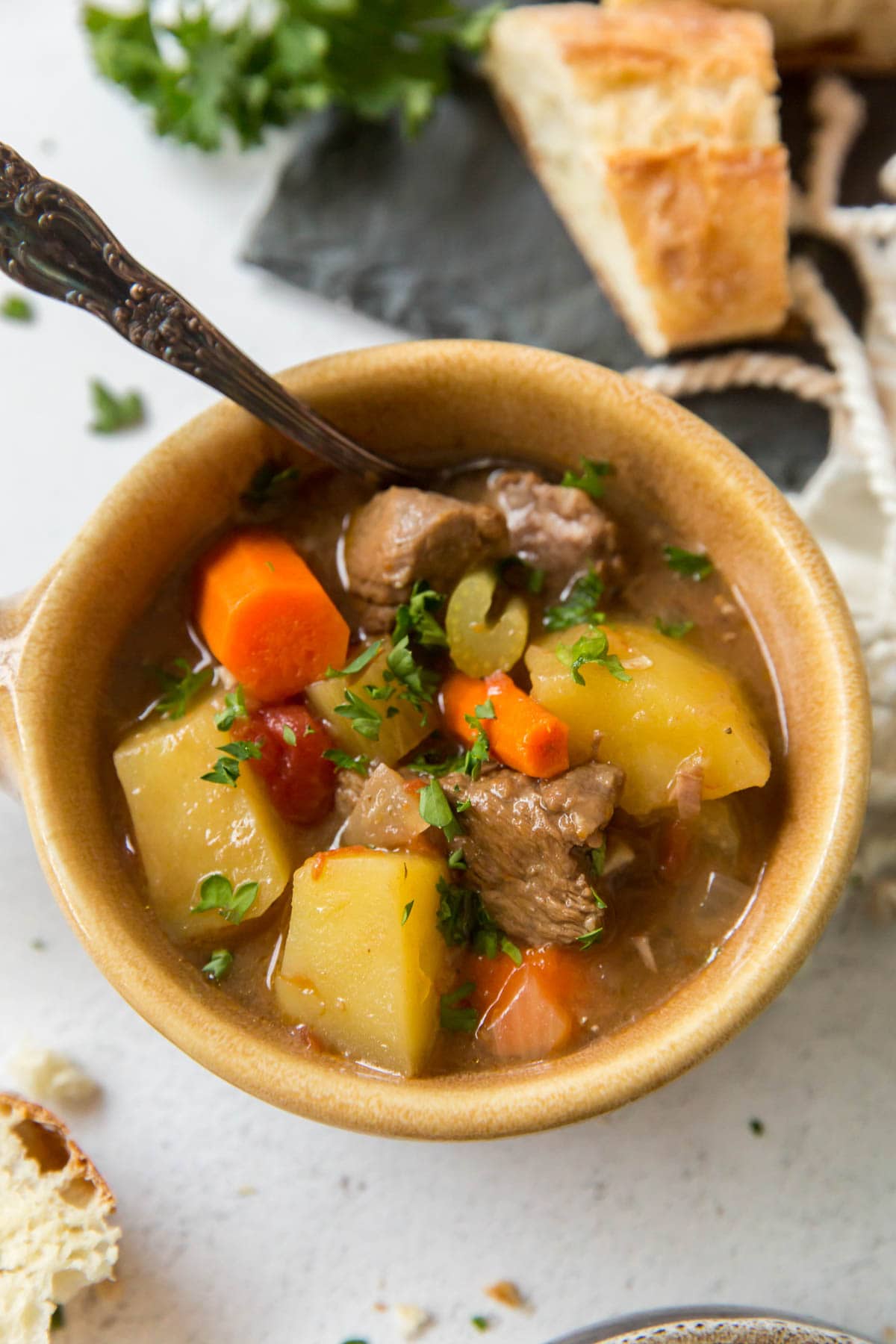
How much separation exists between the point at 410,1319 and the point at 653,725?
1.54 metres

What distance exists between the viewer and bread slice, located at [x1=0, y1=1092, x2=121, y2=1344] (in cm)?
262

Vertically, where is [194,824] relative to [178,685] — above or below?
below

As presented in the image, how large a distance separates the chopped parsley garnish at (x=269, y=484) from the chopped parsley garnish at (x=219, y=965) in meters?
0.98

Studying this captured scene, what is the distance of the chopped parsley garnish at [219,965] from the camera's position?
7.88ft

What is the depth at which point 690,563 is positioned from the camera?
104 inches

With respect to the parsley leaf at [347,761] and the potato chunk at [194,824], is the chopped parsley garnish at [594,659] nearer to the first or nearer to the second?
the parsley leaf at [347,761]

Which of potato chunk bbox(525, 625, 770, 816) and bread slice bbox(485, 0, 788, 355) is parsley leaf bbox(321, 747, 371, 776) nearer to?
potato chunk bbox(525, 625, 770, 816)

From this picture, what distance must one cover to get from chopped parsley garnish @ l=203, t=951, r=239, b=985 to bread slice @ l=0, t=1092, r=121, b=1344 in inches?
26.7

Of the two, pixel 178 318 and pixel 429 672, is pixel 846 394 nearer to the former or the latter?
pixel 429 672

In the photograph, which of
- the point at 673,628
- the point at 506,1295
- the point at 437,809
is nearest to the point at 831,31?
the point at 673,628

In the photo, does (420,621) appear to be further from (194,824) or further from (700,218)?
(700,218)

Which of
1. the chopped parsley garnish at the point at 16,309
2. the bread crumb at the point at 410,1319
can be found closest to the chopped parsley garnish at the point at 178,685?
the chopped parsley garnish at the point at 16,309

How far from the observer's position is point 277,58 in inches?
124

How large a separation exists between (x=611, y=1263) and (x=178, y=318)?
7.66ft
